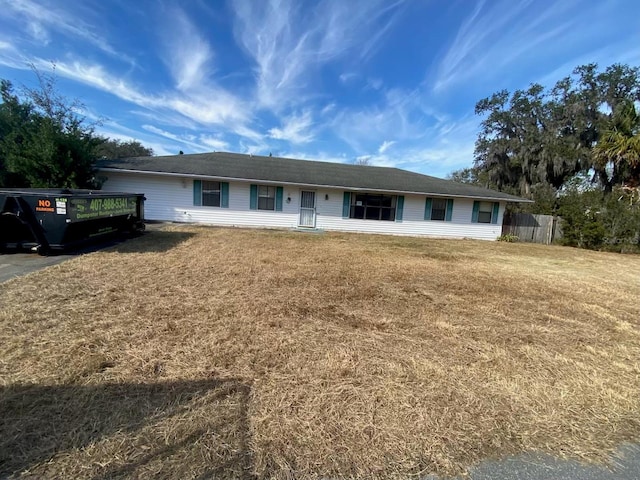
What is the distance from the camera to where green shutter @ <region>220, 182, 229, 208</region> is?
13.6 meters

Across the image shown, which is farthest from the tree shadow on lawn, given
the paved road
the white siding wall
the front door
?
the front door

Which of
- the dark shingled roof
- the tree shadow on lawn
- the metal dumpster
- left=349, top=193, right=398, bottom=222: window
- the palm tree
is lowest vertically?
the tree shadow on lawn

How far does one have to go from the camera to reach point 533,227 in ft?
51.2

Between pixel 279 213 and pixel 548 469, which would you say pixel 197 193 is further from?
pixel 548 469

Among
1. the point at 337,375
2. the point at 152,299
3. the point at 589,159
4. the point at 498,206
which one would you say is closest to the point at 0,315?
the point at 152,299

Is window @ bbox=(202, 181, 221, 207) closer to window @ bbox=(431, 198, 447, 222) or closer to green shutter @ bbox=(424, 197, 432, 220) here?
green shutter @ bbox=(424, 197, 432, 220)

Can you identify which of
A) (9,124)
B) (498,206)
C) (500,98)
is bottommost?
(498,206)

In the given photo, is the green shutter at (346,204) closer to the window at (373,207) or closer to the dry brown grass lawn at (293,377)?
the window at (373,207)

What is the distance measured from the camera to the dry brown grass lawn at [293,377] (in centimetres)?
167

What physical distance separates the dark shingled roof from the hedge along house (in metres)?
0.05

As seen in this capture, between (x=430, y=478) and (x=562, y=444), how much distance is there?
3.30ft

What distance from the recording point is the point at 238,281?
5.00 m

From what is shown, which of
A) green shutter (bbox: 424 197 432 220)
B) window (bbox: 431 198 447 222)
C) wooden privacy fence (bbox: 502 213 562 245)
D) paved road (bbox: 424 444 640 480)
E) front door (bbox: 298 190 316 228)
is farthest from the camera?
wooden privacy fence (bbox: 502 213 562 245)

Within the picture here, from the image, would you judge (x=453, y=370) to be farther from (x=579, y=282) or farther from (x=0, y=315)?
(x=579, y=282)
